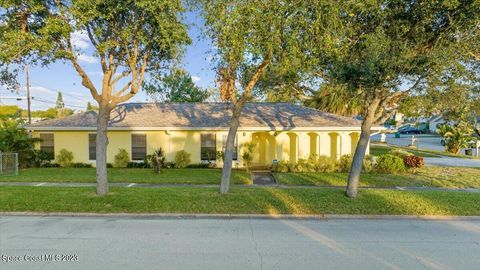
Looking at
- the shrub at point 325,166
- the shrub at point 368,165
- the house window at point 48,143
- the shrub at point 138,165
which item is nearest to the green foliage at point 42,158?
the house window at point 48,143

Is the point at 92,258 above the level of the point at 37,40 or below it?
below

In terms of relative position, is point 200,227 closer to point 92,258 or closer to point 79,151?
point 92,258

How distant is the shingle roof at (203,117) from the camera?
1714 centimetres

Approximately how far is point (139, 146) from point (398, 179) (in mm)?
13378

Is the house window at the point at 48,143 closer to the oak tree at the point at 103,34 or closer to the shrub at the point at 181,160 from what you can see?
the shrub at the point at 181,160

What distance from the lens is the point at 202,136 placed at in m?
17.4

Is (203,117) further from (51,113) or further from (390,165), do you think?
(51,113)

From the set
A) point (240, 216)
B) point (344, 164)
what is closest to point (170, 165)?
point (344, 164)

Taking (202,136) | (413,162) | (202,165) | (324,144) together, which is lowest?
(202,165)

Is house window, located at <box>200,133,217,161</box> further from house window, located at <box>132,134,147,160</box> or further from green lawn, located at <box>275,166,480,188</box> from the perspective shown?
green lawn, located at <box>275,166,480,188</box>

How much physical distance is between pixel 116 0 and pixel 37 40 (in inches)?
87.2

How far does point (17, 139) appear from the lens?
15852 mm

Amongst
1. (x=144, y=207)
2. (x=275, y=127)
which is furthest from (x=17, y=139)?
(x=275, y=127)

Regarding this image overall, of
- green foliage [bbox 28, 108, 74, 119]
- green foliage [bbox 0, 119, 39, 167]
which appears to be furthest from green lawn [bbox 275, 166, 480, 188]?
green foliage [bbox 28, 108, 74, 119]
